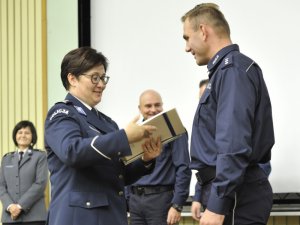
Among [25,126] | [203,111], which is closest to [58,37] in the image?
[25,126]

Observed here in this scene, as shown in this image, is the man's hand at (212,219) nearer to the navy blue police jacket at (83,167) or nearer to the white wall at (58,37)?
the navy blue police jacket at (83,167)

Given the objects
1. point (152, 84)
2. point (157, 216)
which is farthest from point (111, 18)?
point (157, 216)

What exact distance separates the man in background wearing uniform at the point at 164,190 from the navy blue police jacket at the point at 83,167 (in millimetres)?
1943

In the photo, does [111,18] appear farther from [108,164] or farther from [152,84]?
[108,164]

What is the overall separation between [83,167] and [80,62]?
0.45 m

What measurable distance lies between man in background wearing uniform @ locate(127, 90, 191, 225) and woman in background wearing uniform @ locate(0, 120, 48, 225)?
3.02 feet

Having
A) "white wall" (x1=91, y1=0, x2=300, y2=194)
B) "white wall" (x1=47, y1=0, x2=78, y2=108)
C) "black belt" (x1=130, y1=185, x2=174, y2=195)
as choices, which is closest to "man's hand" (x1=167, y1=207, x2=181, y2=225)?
"black belt" (x1=130, y1=185, x2=174, y2=195)

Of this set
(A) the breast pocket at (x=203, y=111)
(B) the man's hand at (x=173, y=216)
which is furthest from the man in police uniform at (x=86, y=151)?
(B) the man's hand at (x=173, y=216)

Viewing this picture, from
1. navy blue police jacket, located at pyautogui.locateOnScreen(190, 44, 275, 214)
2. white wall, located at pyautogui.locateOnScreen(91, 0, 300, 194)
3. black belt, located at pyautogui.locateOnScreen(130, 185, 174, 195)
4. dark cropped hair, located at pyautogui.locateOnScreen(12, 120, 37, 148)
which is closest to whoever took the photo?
navy blue police jacket, located at pyautogui.locateOnScreen(190, 44, 275, 214)

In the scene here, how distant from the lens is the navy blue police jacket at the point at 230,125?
2318 millimetres

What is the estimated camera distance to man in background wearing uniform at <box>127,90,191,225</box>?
4637 millimetres

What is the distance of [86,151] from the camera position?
245 cm

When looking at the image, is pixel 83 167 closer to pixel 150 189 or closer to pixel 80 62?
pixel 80 62

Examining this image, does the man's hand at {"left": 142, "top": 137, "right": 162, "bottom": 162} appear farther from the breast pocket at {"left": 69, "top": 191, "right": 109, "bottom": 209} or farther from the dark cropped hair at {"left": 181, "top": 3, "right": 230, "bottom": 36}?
the dark cropped hair at {"left": 181, "top": 3, "right": 230, "bottom": 36}
